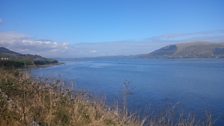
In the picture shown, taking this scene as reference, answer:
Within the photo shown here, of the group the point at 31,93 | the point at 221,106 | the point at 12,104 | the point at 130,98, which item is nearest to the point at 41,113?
the point at 12,104

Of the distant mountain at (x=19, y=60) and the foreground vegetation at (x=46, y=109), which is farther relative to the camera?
the distant mountain at (x=19, y=60)

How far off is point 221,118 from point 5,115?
18.0 meters

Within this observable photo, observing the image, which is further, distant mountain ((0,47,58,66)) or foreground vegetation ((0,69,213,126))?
distant mountain ((0,47,58,66))

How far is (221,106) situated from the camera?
25797mm

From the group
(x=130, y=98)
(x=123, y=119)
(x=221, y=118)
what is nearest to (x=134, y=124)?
(x=123, y=119)

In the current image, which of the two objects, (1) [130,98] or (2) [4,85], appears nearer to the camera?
(2) [4,85]

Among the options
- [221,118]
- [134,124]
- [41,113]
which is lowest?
[221,118]

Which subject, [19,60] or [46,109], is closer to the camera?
[46,109]

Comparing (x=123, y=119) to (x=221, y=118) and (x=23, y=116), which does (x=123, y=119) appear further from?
(x=221, y=118)

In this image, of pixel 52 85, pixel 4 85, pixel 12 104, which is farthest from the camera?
pixel 52 85

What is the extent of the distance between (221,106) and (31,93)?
20303 mm

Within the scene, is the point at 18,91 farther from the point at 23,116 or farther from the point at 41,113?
the point at 23,116

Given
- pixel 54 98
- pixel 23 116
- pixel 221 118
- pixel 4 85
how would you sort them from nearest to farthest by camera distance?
pixel 23 116 → pixel 54 98 → pixel 4 85 → pixel 221 118

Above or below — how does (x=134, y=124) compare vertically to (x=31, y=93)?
below
